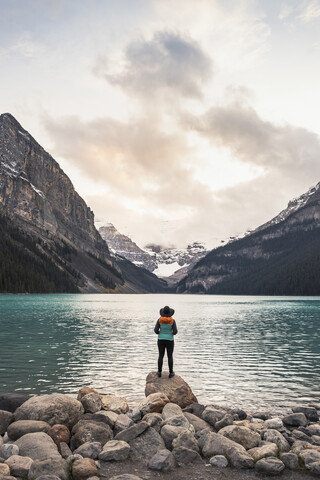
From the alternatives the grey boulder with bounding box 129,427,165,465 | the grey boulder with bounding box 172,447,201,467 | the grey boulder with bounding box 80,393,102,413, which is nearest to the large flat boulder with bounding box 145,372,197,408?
the grey boulder with bounding box 80,393,102,413

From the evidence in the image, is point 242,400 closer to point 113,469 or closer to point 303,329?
point 113,469

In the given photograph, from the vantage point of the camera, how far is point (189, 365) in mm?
31719

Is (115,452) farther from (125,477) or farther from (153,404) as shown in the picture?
(153,404)

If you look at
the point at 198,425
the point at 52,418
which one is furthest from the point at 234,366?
the point at 52,418

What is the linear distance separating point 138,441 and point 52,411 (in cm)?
372

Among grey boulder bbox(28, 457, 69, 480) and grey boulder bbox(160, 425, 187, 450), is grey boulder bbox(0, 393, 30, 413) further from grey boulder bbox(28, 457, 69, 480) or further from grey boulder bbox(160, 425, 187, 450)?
grey boulder bbox(160, 425, 187, 450)

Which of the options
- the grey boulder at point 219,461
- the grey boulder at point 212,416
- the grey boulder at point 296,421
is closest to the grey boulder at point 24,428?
the grey boulder at point 219,461

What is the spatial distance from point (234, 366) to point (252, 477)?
21139 millimetres

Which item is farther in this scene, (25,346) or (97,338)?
(97,338)

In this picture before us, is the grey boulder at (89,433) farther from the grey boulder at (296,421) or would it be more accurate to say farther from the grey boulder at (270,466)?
the grey boulder at (296,421)

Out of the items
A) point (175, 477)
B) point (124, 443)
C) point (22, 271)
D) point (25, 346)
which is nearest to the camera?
point (175, 477)

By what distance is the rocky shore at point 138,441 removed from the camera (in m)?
11.1

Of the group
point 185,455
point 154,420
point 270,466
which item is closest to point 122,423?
point 154,420

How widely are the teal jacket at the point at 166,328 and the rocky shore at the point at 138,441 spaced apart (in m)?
4.02
